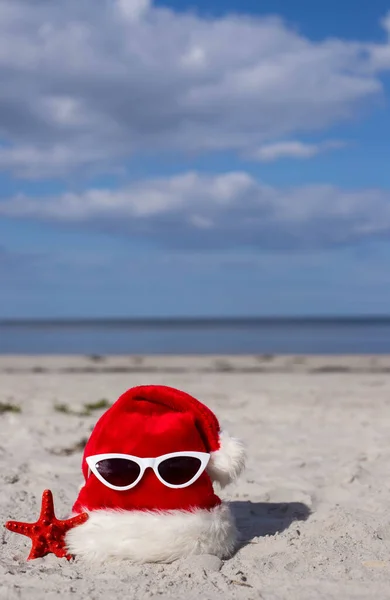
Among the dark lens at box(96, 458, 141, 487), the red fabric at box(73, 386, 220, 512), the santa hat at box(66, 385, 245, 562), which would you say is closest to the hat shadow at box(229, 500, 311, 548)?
the santa hat at box(66, 385, 245, 562)

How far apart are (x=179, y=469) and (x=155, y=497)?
6.3 inches

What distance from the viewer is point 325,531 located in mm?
3453

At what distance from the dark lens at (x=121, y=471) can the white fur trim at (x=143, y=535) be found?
134mm

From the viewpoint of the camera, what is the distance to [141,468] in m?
2.99

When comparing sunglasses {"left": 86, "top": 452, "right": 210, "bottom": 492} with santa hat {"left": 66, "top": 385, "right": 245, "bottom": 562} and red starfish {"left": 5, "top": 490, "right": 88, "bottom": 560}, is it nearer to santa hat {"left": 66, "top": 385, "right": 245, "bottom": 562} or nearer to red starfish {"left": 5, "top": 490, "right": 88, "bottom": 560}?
santa hat {"left": 66, "top": 385, "right": 245, "bottom": 562}

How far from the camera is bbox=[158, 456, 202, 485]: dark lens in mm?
3000

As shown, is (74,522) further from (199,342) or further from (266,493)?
(199,342)

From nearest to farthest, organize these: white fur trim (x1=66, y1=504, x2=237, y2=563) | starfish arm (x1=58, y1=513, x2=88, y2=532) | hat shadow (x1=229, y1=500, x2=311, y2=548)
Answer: white fur trim (x1=66, y1=504, x2=237, y2=563)
starfish arm (x1=58, y1=513, x2=88, y2=532)
hat shadow (x1=229, y1=500, x2=311, y2=548)

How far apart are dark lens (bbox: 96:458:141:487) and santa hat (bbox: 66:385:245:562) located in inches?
1.6

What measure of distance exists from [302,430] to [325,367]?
309 inches

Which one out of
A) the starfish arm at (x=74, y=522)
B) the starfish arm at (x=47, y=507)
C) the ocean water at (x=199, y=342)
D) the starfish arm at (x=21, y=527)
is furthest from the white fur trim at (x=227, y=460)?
the ocean water at (x=199, y=342)

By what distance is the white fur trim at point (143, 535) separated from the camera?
9.63 feet

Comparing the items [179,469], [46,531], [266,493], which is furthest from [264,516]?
[46,531]

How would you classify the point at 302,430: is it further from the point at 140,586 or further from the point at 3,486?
the point at 140,586
